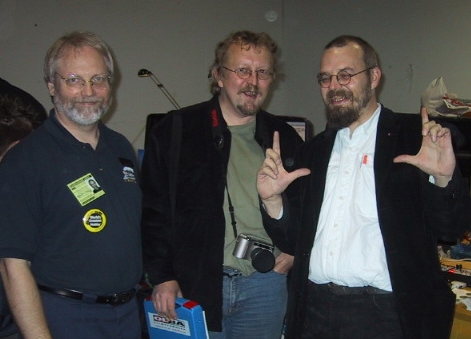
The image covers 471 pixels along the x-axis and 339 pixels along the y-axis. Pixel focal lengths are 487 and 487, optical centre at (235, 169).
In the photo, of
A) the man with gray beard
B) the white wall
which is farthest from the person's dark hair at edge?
the white wall

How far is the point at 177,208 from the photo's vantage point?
1.89m

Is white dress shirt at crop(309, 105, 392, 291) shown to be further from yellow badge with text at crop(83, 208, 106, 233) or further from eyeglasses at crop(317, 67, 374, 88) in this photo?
yellow badge with text at crop(83, 208, 106, 233)

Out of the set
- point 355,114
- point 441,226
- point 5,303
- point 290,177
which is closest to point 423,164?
point 441,226

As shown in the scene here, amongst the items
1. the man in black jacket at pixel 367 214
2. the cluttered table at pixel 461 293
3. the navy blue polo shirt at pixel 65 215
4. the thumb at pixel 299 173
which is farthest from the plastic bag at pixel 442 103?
the navy blue polo shirt at pixel 65 215

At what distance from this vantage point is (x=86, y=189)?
159cm

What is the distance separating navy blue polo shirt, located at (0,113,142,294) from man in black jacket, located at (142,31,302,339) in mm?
167

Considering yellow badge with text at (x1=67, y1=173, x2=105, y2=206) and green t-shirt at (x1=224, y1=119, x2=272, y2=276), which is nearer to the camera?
yellow badge with text at (x1=67, y1=173, x2=105, y2=206)

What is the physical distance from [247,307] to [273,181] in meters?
0.50

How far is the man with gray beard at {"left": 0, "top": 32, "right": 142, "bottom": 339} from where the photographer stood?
4.75 ft

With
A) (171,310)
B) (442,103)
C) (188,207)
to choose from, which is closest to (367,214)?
(188,207)

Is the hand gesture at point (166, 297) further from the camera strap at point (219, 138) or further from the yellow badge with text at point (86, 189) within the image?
the yellow badge with text at point (86, 189)

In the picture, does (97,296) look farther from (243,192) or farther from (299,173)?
(299,173)

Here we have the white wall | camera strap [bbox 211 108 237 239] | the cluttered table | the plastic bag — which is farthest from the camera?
the white wall

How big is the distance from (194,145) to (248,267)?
0.52m
